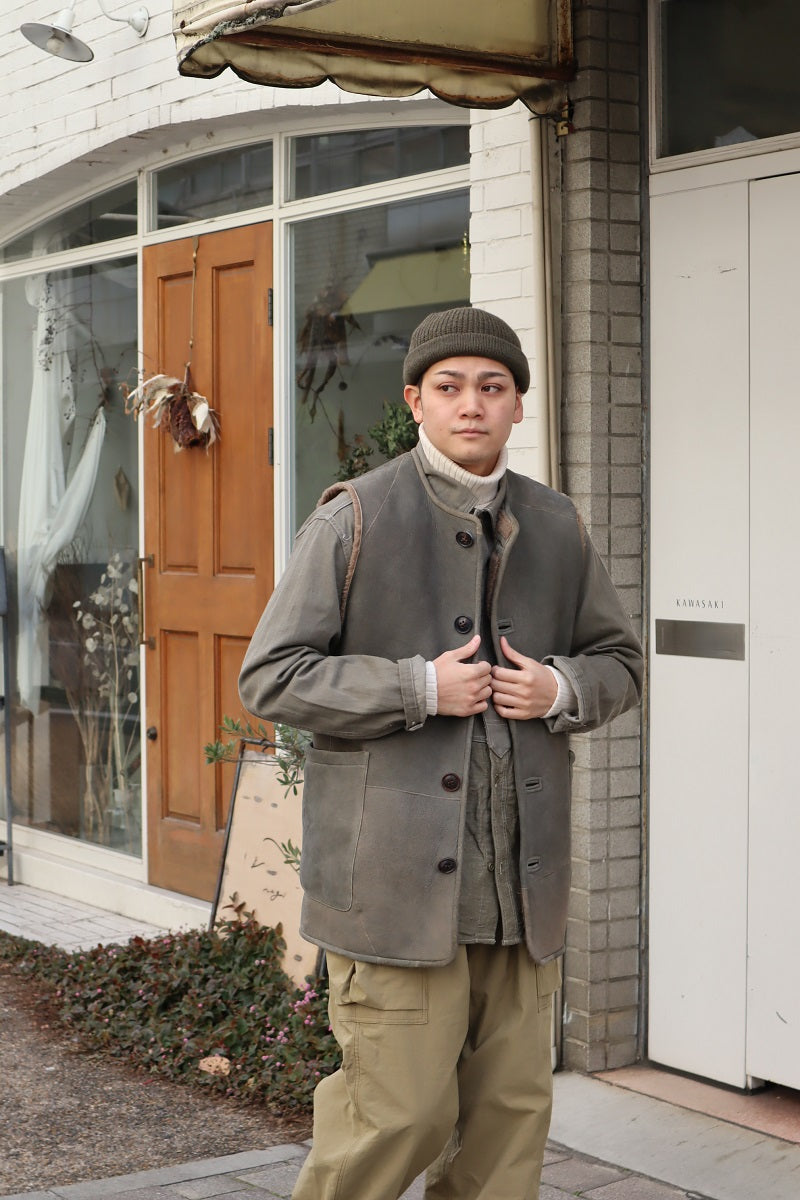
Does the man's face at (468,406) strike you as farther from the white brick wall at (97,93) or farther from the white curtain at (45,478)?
the white curtain at (45,478)

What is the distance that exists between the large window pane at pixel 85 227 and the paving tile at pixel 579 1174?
4741 millimetres

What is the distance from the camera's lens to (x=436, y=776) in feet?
10.5

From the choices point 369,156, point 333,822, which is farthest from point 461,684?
point 369,156

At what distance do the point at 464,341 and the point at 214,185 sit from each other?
162 inches

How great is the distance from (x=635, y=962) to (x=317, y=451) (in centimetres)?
248

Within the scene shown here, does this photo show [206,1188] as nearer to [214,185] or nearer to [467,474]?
[467,474]

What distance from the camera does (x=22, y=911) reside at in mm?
7477

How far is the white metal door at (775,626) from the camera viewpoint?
4.57m

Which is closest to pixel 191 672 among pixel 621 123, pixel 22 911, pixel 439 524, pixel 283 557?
pixel 283 557

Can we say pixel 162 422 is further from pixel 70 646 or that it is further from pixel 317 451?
pixel 70 646

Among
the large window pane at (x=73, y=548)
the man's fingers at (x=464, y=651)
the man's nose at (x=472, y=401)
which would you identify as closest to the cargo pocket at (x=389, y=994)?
the man's fingers at (x=464, y=651)

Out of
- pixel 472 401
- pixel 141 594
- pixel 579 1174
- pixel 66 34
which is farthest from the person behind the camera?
pixel 141 594

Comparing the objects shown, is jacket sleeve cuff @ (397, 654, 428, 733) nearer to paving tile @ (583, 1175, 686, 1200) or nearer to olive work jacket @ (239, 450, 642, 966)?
olive work jacket @ (239, 450, 642, 966)

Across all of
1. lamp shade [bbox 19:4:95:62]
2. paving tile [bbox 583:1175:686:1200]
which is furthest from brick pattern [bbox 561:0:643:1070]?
lamp shade [bbox 19:4:95:62]
